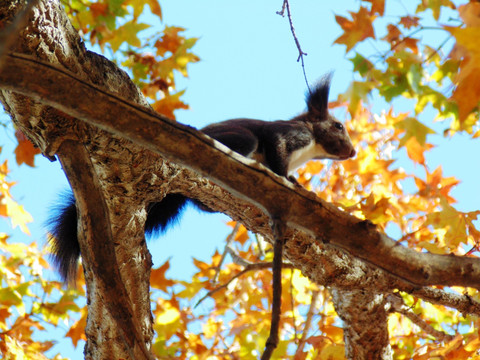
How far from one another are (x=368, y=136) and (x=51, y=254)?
363 centimetres

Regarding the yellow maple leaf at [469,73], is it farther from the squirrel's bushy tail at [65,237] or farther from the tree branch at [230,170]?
the squirrel's bushy tail at [65,237]

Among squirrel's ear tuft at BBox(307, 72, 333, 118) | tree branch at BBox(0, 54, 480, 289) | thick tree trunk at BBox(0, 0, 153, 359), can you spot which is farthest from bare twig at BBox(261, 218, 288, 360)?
squirrel's ear tuft at BBox(307, 72, 333, 118)

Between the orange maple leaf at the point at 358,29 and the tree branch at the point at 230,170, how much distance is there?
3.82ft

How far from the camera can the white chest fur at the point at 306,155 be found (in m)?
3.96

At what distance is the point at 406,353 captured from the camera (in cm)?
387

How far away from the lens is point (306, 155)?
426cm

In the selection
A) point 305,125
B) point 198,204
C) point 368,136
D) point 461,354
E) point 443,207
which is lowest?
point 461,354

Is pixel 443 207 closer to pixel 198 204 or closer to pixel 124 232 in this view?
pixel 198 204

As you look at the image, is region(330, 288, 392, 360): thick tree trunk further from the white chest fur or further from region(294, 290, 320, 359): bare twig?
the white chest fur

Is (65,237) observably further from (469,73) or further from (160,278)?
(469,73)

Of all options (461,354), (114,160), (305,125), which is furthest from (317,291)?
(114,160)

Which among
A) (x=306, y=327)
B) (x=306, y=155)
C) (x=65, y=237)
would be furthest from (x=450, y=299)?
(x=65, y=237)

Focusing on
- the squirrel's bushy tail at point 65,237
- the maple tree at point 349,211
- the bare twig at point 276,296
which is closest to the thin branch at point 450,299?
the maple tree at point 349,211

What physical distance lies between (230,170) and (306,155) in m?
2.56
